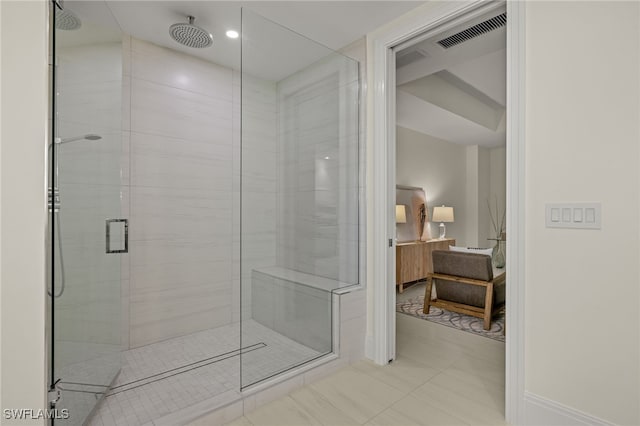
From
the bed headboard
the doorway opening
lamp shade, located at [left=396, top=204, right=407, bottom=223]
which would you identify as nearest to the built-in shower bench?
the doorway opening

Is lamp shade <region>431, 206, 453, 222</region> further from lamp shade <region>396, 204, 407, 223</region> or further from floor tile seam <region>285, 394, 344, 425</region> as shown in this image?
floor tile seam <region>285, 394, 344, 425</region>

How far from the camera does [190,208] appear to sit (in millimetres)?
2895

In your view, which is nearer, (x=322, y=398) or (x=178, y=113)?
(x=322, y=398)

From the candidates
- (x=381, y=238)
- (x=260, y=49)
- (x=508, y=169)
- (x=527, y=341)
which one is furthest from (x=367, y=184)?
(x=527, y=341)

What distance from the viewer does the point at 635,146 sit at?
138 centimetres

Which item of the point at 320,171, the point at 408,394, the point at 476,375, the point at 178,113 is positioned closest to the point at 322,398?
the point at 408,394

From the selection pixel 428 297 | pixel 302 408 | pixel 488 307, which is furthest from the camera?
pixel 428 297

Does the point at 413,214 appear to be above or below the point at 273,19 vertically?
below

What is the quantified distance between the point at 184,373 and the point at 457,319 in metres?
2.66

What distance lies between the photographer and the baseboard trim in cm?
151

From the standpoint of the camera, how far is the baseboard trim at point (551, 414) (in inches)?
59.5

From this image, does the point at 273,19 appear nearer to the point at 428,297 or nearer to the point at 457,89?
the point at 428,297

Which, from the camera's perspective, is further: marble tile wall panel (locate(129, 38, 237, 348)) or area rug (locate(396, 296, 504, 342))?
area rug (locate(396, 296, 504, 342))

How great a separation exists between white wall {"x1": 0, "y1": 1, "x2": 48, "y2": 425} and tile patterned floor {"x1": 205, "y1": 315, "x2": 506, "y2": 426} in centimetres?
78
